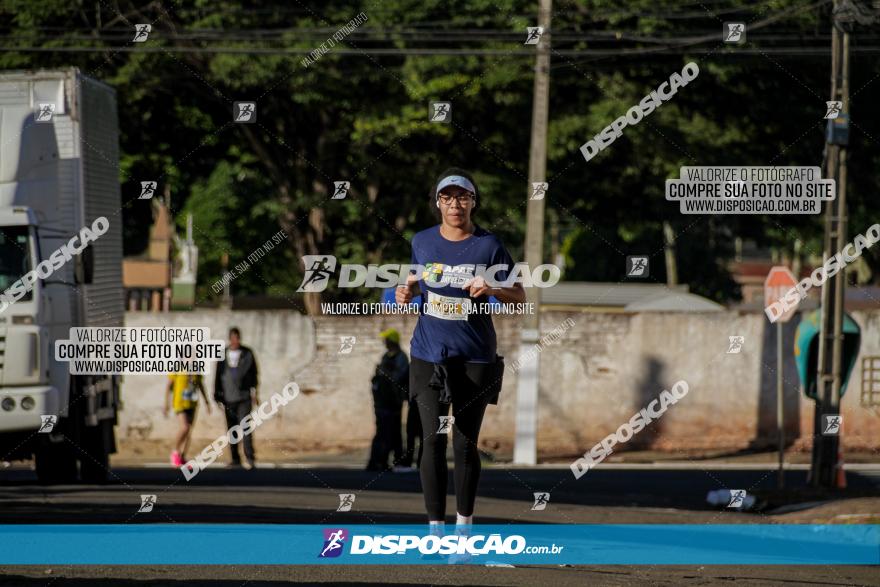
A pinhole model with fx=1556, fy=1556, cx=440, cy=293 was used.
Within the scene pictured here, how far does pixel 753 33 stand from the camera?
28984mm

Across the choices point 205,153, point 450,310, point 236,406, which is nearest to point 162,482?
point 236,406

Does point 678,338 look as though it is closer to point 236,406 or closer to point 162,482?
point 236,406

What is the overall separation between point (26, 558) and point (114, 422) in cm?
873
